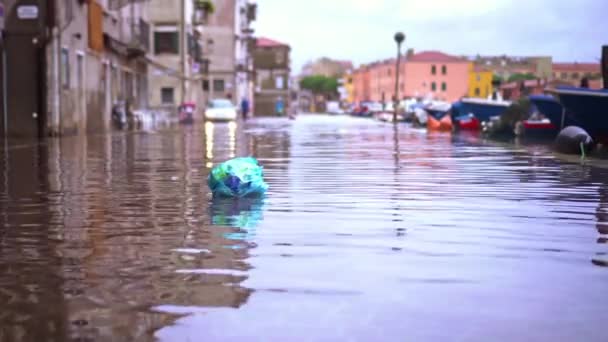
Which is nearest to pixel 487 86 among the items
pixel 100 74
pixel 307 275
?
pixel 100 74

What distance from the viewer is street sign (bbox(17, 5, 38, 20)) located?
27312mm

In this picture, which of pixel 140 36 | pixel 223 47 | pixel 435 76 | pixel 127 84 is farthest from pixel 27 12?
pixel 435 76

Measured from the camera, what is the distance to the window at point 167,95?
217ft

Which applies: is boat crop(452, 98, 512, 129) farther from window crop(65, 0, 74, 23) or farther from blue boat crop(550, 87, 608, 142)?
window crop(65, 0, 74, 23)

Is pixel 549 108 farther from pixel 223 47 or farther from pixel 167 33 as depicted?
pixel 223 47

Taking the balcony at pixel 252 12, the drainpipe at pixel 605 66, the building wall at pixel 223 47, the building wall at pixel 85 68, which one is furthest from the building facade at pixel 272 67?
the drainpipe at pixel 605 66

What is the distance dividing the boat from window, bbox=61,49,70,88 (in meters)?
16.4

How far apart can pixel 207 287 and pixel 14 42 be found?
960 inches

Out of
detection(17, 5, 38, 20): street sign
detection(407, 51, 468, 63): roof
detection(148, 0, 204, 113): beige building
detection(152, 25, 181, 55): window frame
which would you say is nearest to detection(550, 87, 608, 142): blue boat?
detection(17, 5, 38, 20): street sign

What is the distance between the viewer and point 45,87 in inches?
1094

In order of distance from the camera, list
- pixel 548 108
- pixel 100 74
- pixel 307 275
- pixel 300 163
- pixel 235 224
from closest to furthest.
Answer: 1. pixel 307 275
2. pixel 235 224
3. pixel 300 163
4. pixel 548 108
5. pixel 100 74

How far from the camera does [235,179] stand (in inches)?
370

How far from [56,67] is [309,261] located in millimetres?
23826

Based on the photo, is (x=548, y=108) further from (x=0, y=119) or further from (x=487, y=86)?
(x=487, y=86)
